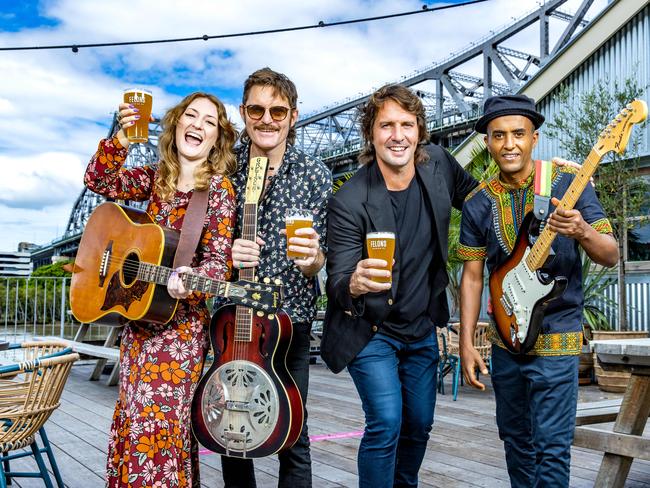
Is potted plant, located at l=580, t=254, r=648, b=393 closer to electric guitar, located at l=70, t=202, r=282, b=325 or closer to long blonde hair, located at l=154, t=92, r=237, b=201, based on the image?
long blonde hair, located at l=154, t=92, r=237, b=201

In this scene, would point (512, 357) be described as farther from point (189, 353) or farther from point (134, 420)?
point (134, 420)

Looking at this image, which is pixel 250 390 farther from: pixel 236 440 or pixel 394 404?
pixel 394 404

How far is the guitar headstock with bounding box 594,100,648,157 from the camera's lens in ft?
7.77

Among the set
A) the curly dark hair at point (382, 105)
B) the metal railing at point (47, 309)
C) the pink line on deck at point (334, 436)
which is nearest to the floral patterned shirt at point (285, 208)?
the curly dark hair at point (382, 105)

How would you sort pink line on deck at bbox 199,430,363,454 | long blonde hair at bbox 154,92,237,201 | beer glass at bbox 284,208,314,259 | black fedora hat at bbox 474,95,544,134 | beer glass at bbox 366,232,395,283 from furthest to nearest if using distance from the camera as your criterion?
pink line on deck at bbox 199,430,363,454 → long blonde hair at bbox 154,92,237,201 → black fedora hat at bbox 474,95,544,134 → beer glass at bbox 284,208,314,259 → beer glass at bbox 366,232,395,283

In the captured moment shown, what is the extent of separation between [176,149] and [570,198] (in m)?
1.52

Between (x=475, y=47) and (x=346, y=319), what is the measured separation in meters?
69.9

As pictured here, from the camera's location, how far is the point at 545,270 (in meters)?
2.45

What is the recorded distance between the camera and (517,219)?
2.60 m

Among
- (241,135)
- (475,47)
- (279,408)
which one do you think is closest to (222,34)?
(241,135)

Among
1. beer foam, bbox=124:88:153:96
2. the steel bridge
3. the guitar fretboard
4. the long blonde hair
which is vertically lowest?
the guitar fretboard

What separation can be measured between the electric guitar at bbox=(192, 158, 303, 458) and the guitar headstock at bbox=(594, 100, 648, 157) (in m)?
1.24

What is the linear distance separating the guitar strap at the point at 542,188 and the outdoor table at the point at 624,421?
3.19 feet

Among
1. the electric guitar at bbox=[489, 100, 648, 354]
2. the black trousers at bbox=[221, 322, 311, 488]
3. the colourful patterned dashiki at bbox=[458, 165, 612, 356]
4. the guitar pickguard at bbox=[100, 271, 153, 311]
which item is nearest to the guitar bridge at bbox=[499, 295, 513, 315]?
the electric guitar at bbox=[489, 100, 648, 354]
